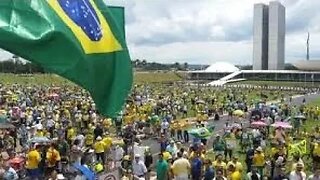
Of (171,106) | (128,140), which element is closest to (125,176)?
(128,140)

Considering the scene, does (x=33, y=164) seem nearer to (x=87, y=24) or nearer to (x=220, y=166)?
(x=220, y=166)

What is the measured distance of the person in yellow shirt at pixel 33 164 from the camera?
1538 centimetres

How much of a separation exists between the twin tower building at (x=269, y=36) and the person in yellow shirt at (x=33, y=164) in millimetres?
163450

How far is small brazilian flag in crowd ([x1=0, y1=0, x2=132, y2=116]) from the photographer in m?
7.59

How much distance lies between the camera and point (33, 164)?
1538cm

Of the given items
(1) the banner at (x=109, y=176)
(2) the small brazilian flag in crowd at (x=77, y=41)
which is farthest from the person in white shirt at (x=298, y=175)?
(1) the banner at (x=109, y=176)

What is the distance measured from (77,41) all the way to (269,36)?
174 metres

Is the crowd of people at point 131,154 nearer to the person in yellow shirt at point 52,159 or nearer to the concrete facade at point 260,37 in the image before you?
the person in yellow shirt at point 52,159

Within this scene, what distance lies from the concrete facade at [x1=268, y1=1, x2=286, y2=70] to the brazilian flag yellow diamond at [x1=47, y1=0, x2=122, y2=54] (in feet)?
555

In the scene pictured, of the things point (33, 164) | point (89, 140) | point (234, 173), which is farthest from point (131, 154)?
point (234, 173)

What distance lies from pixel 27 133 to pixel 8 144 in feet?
12.2

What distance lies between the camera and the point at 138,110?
3462 centimetres

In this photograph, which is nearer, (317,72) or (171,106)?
(171,106)

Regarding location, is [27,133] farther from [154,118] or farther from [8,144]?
[154,118]
